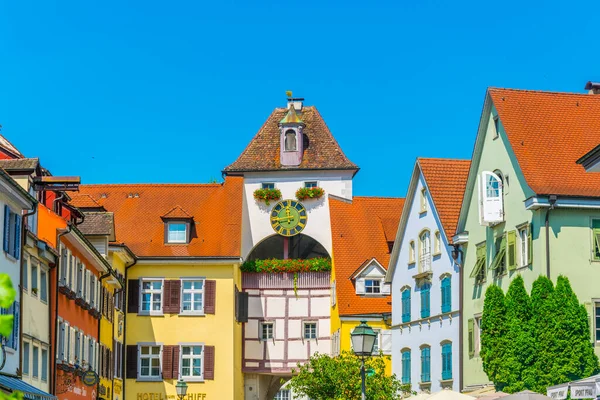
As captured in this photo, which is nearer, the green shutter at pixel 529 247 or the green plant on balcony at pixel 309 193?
the green shutter at pixel 529 247

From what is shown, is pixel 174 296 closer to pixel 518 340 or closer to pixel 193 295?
pixel 193 295

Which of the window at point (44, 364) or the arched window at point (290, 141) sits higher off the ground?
the arched window at point (290, 141)

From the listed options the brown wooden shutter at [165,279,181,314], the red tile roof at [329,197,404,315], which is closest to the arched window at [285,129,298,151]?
the red tile roof at [329,197,404,315]

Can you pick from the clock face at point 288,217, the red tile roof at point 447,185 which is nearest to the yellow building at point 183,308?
the clock face at point 288,217

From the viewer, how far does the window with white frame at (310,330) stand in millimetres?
57625

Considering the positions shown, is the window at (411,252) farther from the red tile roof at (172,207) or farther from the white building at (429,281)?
the red tile roof at (172,207)

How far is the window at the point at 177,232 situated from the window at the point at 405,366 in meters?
14.0

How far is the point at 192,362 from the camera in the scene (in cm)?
5422

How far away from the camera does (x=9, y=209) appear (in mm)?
26281

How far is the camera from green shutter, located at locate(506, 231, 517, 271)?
115 feet

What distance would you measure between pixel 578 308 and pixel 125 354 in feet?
91.6

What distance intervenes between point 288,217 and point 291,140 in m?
4.43

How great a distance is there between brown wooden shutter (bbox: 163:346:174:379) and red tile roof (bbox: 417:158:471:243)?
16.6 m

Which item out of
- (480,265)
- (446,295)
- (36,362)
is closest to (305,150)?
(446,295)
